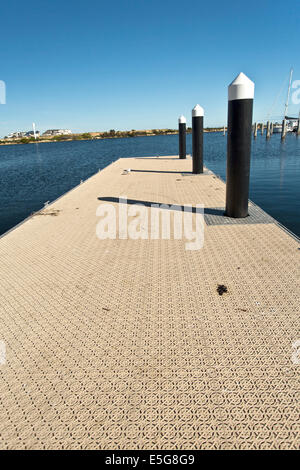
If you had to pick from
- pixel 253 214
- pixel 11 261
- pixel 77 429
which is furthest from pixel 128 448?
pixel 253 214

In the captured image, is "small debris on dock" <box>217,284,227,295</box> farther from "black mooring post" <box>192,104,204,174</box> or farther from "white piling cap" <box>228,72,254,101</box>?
"black mooring post" <box>192,104,204,174</box>

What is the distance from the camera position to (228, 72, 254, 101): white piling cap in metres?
6.86

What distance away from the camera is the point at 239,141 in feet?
23.4

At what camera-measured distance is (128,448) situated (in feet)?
7.32

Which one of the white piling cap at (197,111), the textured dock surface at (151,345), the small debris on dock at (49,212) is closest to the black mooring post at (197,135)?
the white piling cap at (197,111)

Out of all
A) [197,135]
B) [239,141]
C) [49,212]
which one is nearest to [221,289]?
[239,141]

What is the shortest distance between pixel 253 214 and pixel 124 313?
5.35 meters

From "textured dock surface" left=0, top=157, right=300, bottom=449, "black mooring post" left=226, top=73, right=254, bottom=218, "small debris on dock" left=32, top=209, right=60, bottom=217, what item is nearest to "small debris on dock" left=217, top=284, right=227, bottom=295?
"textured dock surface" left=0, top=157, right=300, bottom=449

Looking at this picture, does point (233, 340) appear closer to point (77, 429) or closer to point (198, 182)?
point (77, 429)

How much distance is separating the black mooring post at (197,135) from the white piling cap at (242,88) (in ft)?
23.3

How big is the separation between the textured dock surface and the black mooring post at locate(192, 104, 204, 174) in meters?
9.19

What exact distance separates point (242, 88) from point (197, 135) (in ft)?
24.7

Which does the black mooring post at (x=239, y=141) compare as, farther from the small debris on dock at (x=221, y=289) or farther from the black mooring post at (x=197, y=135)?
the black mooring post at (x=197, y=135)

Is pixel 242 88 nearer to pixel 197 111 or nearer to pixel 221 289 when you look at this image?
pixel 221 289
